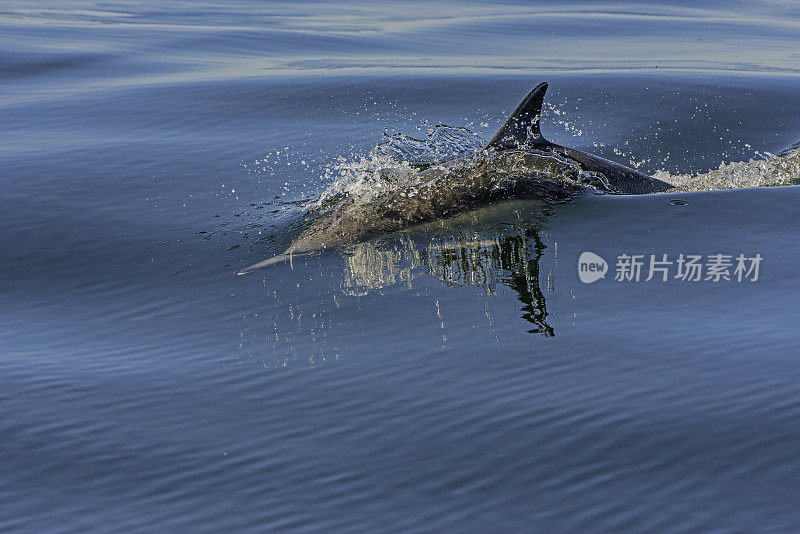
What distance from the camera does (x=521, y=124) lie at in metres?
8.82

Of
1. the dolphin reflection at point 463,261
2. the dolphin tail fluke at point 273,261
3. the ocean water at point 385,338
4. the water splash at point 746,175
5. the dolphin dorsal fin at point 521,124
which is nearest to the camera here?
the ocean water at point 385,338

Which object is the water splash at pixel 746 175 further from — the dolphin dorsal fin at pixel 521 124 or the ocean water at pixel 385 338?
the dolphin dorsal fin at pixel 521 124

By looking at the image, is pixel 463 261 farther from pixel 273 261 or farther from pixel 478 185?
pixel 273 261

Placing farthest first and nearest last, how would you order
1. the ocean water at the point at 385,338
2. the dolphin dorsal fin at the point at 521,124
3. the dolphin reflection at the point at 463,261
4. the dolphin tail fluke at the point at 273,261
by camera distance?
the dolphin dorsal fin at the point at 521,124
the dolphin tail fluke at the point at 273,261
the dolphin reflection at the point at 463,261
the ocean water at the point at 385,338

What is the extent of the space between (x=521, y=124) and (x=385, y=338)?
11.5 feet

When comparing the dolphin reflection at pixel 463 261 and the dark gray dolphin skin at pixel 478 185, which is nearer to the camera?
the dolphin reflection at pixel 463 261

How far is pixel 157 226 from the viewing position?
9.04m

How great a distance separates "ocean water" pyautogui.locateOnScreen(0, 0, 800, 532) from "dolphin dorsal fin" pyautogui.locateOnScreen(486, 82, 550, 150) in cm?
70

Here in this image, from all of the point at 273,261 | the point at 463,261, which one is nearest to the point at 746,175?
the point at 463,261

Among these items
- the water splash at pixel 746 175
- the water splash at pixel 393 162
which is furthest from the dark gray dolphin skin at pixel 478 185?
the water splash at pixel 746 175

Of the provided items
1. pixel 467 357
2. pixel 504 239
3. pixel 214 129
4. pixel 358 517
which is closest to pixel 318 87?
pixel 214 129

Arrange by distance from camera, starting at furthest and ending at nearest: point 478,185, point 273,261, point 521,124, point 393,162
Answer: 1. point 393,162
2. point 521,124
3. point 478,185
4. point 273,261

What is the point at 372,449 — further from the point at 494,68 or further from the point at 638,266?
the point at 494,68

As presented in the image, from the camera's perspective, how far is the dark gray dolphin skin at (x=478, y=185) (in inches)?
322
